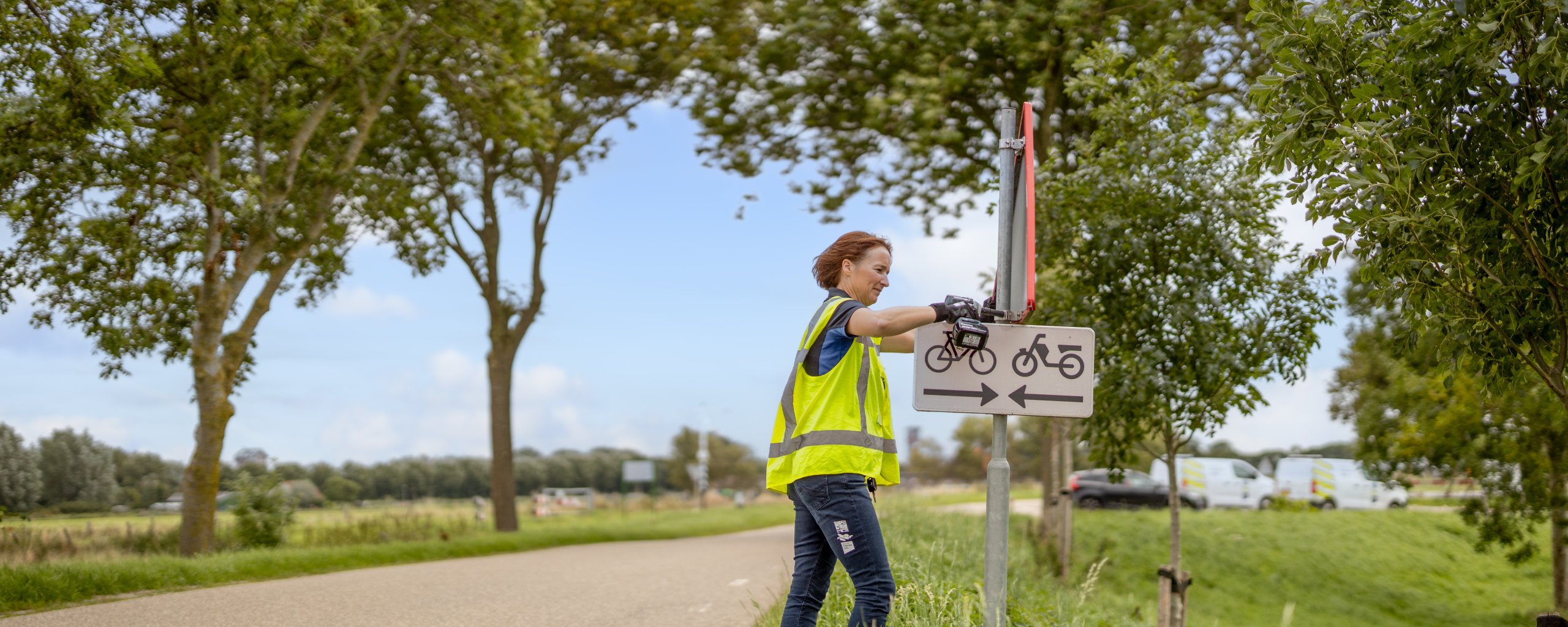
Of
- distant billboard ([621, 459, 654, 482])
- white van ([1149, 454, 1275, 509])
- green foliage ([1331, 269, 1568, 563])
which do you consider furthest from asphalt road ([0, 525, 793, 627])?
white van ([1149, 454, 1275, 509])

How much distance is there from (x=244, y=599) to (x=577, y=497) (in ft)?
97.7

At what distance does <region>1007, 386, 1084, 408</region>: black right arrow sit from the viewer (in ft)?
13.4

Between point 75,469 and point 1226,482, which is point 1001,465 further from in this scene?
point 1226,482

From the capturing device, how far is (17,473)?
1369 cm

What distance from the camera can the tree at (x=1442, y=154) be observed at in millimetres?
4625

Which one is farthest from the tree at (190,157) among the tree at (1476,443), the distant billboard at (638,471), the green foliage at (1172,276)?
the distant billboard at (638,471)

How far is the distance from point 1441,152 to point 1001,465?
2.39m

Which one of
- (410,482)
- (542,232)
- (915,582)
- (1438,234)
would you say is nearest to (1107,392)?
(915,582)

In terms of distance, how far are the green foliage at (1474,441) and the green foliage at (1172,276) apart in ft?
21.0

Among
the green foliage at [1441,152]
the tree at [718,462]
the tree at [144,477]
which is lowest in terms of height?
the tree at [718,462]

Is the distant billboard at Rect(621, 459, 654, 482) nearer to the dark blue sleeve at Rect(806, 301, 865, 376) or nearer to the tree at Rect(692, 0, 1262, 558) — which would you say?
the tree at Rect(692, 0, 1262, 558)

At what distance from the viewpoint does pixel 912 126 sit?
53.2 ft

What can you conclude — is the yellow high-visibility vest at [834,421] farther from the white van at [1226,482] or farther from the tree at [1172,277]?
the white van at [1226,482]

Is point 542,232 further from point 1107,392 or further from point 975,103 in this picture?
point 1107,392
